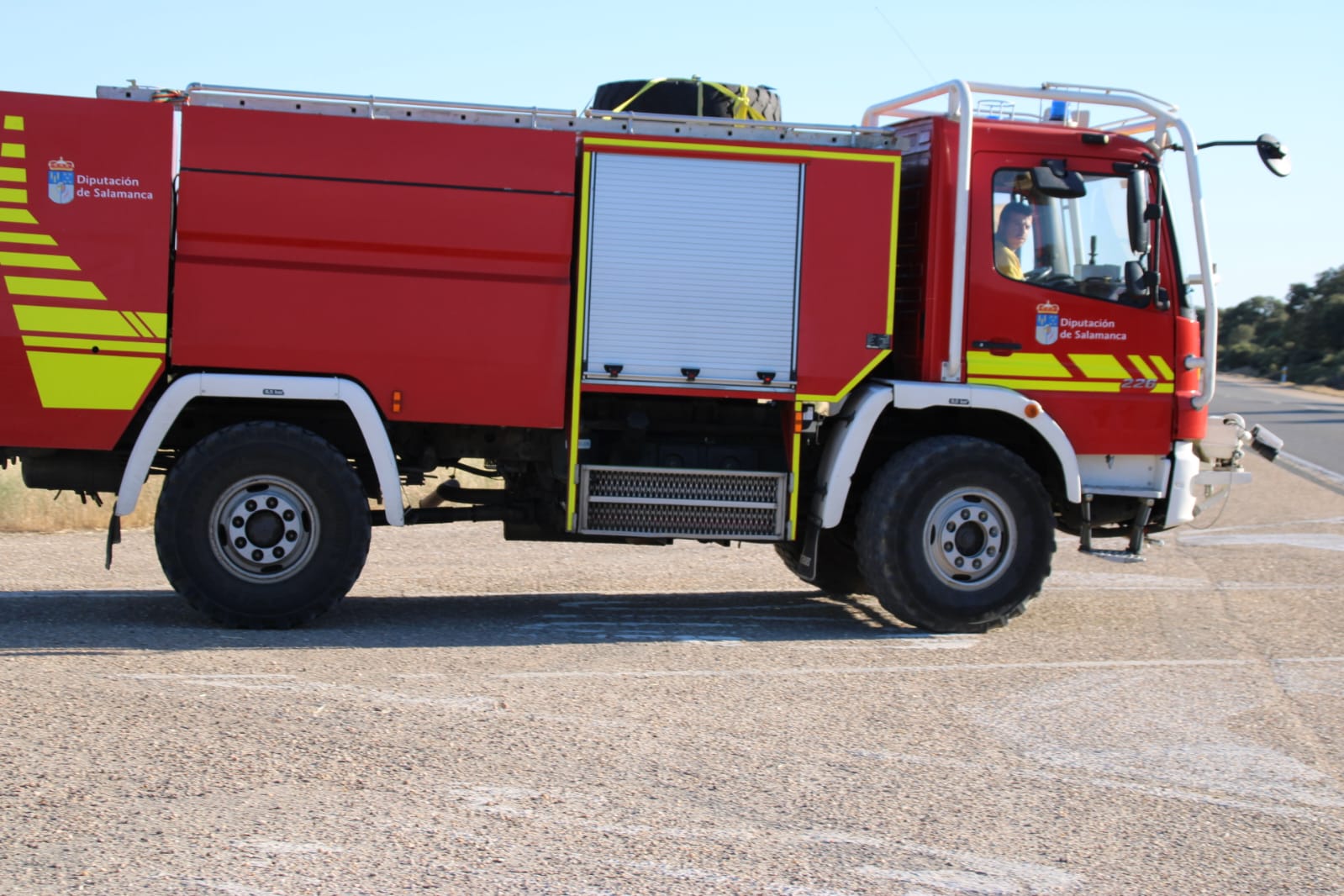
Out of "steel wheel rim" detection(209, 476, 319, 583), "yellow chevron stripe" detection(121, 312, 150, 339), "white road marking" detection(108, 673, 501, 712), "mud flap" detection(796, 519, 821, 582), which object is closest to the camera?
"white road marking" detection(108, 673, 501, 712)

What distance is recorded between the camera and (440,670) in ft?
24.4

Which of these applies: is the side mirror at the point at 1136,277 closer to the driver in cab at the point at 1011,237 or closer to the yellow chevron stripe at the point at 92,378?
the driver in cab at the point at 1011,237

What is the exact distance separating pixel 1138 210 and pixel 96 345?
21.0ft

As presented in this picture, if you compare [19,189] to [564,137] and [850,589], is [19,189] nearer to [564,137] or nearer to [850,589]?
[564,137]

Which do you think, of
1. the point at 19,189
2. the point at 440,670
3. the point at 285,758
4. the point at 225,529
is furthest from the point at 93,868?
the point at 19,189

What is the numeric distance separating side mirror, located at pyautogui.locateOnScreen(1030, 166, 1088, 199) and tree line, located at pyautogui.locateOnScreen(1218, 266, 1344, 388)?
64993 millimetres

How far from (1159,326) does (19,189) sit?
701 cm

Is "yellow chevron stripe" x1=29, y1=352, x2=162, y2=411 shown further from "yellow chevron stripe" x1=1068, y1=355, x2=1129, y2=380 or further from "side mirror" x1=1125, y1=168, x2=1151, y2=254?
"side mirror" x1=1125, y1=168, x2=1151, y2=254

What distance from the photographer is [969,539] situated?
916 cm

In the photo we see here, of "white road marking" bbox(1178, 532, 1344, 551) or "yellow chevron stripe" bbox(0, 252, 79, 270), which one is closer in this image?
"yellow chevron stripe" bbox(0, 252, 79, 270)

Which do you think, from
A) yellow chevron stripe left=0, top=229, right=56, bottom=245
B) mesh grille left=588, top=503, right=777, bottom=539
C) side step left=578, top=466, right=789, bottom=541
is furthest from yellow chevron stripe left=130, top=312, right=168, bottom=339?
mesh grille left=588, top=503, right=777, bottom=539

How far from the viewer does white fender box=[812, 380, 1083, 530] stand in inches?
353

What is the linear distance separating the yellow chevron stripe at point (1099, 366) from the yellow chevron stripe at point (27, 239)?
6246 millimetres

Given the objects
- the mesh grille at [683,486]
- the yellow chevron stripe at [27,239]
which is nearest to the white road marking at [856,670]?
the mesh grille at [683,486]
